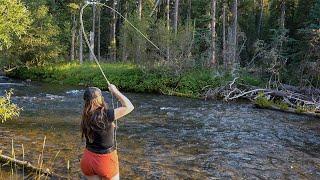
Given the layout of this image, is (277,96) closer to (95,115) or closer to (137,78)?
(137,78)

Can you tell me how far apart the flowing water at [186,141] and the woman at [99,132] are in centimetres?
239

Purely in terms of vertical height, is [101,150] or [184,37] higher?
[184,37]

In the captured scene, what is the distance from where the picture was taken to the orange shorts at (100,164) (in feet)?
19.3

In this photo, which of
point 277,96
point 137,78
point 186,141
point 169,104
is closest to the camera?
point 186,141

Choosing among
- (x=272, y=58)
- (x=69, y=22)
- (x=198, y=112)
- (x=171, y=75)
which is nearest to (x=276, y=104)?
(x=198, y=112)

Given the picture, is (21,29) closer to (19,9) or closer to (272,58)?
(19,9)

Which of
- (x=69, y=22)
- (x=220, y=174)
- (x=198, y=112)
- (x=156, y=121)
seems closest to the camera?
(x=220, y=174)

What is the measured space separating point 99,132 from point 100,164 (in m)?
0.40

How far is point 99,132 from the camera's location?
5832 millimetres

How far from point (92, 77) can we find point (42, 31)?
8520 millimetres

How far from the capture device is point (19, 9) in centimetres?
1328

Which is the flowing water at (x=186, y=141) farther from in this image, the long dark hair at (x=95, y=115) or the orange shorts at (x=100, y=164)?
the long dark hair at (x=95, y=115)

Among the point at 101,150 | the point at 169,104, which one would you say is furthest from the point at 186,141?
the point at 169,104

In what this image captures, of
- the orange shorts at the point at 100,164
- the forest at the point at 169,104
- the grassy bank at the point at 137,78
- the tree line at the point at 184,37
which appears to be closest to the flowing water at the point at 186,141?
the forest at the point at 169,104
